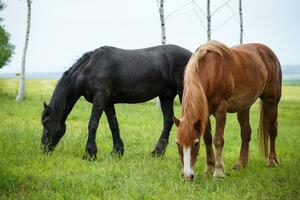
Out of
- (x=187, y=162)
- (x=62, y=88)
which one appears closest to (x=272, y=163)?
(x=187, y=162)

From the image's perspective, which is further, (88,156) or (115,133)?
(115,133)

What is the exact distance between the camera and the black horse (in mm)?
8602

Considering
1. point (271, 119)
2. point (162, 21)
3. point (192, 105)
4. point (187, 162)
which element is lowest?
point (162, 21)

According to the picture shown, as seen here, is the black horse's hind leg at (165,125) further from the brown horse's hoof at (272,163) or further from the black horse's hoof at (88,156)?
the brown horse's hoof at (272,163)

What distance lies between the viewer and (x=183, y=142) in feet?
19.3

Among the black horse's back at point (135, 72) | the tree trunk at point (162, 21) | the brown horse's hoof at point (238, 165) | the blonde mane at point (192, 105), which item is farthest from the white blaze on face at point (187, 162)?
the tree trunk at point (162, 21)

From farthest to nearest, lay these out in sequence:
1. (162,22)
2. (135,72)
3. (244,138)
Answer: (162,22)
(135,72)
(244,138)

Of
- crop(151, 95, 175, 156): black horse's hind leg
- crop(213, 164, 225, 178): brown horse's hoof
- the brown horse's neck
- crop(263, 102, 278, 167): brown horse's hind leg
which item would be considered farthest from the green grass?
the brown horse's neck

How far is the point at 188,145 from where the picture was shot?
586 centimetres

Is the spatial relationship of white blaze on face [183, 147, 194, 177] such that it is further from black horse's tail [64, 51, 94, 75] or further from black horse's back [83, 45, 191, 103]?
black horse's tail [64, 51, 94, 75]

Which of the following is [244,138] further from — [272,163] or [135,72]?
[135,72]

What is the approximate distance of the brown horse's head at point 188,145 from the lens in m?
5.84

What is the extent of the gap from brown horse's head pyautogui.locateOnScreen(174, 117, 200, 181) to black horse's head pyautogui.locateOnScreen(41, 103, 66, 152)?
12.2 ft

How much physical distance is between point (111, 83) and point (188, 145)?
3282 millimetres
